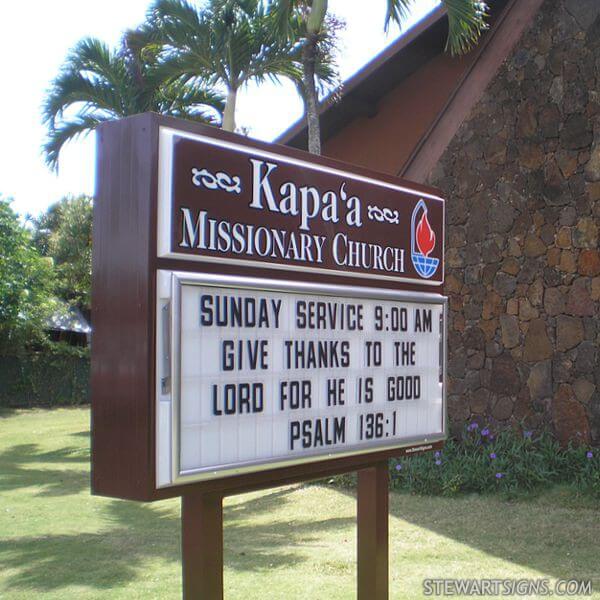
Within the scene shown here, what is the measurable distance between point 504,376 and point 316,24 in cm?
614

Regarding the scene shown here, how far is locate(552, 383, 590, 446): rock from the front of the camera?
36.3 feet

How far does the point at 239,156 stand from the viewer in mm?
4836

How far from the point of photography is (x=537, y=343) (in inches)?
460

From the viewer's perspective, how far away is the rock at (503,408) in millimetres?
11922

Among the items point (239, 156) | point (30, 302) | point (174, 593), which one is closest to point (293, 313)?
point (239, 156)

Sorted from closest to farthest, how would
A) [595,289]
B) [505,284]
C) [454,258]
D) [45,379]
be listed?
[595,289] < [505,284] < [454,258] < [45,379]

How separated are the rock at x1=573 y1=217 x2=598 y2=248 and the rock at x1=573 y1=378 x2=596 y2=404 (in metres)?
1.74


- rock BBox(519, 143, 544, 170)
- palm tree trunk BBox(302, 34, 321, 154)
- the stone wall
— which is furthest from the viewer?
palm tree trunk BBox(302, 34, 321, 154)

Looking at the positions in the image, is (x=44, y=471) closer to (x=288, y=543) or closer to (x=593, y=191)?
(x=288, y=543)

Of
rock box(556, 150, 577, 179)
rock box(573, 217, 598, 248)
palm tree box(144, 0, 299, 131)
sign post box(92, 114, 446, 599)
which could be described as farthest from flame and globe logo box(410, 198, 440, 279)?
palm tree box(144, 0, 299, 131)

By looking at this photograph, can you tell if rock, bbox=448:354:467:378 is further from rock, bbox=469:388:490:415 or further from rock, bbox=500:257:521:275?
rock, bbox=500:257:521:275

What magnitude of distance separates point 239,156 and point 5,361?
2586 cm

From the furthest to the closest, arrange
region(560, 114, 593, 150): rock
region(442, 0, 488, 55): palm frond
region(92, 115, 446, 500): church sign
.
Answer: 1. region(442, 0, 488, 55): palm frond
2. region(560, 114, 593, 150): rock
3. region(92, 115, 446, 500): church sign

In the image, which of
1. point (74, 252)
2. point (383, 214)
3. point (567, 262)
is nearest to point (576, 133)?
point (567, 262)
